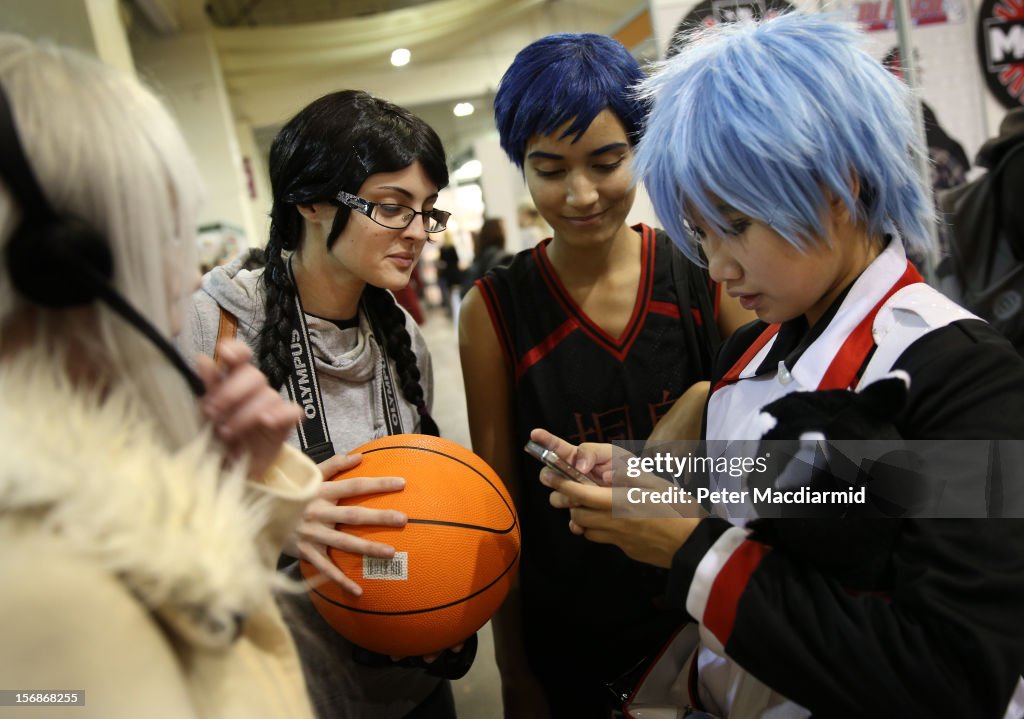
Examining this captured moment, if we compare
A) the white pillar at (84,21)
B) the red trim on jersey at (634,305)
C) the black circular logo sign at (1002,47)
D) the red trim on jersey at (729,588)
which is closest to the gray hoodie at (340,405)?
the red trim on jersey at (634,305)

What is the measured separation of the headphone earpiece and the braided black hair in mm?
819

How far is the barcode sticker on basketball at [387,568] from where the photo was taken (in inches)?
47.1

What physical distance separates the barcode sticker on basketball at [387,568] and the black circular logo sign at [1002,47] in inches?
189

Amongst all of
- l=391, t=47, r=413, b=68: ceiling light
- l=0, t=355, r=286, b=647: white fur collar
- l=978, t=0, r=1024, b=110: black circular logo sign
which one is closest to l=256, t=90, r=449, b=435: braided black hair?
l=0, t=355, r=286, b=647: white fur collar

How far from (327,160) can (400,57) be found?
370 inches

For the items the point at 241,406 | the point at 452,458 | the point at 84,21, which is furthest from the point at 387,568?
the point at 84,21

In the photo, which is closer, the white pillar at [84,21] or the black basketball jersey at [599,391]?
the black basketball jersey at [599,391]

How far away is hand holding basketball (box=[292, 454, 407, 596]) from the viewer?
3.88 ft

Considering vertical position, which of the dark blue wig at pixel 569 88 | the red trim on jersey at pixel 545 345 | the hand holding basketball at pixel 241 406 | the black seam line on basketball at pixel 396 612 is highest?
the dark blue wig at pixel 569 88

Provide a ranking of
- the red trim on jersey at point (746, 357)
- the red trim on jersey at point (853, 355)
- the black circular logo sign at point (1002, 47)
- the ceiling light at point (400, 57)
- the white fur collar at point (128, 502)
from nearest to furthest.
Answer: the white fur collar at point (128, 502)
the red trim on jersey at point (853, 355)
the red trim on jersey at point (746, 357)
the black circular logo sign at point (1002, 47)
the ceiling light at point (400, 57)

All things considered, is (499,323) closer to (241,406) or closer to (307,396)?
(307,396)

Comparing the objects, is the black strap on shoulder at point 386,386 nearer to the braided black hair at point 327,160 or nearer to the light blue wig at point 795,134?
the braided black hair at point 327,160

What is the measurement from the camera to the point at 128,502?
2.10ft

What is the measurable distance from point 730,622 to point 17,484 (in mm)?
843
